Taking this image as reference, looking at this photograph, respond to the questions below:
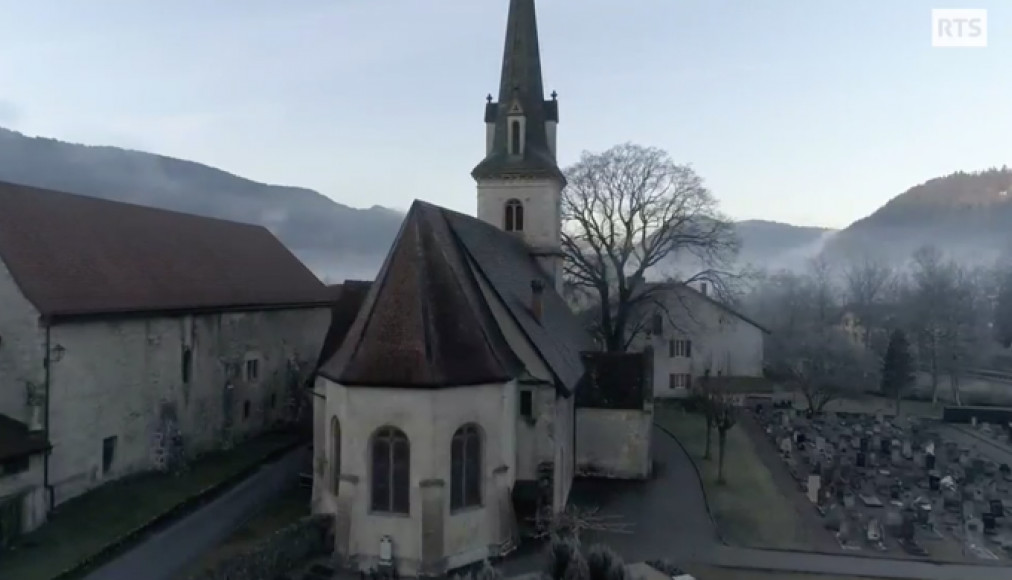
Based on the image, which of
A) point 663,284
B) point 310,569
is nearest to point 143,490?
point 310,569

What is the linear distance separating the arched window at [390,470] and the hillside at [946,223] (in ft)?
449

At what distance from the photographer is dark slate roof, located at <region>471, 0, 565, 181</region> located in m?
34.0

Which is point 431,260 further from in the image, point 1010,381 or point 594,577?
point 1010,381

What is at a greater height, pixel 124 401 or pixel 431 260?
pixel 431 260

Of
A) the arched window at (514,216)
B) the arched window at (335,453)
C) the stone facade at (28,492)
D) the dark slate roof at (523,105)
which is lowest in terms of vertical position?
the stone facade at (28,492)

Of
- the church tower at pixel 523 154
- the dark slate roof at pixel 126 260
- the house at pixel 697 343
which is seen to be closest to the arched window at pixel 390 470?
the dark slate roof at pixel 126 260

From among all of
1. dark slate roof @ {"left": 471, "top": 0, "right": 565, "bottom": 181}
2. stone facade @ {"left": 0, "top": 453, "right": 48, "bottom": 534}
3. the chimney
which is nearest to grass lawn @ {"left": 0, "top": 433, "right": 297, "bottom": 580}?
stone facade @ {"left": 0, "top": 453, "right": 48, "bottom": 534}

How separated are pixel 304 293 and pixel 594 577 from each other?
1100 inches

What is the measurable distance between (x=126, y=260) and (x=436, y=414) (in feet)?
51.0

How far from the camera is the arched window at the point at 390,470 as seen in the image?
61.9ft

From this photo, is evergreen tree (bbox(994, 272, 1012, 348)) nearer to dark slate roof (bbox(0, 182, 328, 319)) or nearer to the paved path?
dark slate roof (bbox(0, 182, 328, 319))

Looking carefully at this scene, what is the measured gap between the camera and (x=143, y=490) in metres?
24.4

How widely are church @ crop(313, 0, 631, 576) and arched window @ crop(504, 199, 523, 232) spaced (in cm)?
1020

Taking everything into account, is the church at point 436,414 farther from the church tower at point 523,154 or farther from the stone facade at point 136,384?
the church tower at point 523,154
